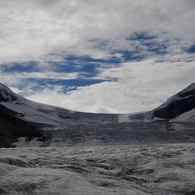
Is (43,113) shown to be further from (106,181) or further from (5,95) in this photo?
(106,181)

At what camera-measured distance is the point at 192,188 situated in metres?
4.29

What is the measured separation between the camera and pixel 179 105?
73562mm

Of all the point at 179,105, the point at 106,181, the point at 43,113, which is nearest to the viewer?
the point at 106,181

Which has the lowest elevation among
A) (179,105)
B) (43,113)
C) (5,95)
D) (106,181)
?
(106,181)

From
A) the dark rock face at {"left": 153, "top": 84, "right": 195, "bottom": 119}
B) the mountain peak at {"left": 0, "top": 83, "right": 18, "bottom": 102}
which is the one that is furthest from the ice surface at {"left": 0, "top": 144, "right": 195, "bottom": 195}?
the mountain peak at {"left": 0, "top": 83, "right": 18, "bottom": 102}

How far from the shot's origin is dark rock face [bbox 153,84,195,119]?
71312mm

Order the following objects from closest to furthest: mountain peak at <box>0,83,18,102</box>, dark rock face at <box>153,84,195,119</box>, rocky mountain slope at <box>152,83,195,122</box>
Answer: rocky mountain slope at <box>152,83,195,122</box> → dark rock face at <box>153,84,195,119</box> → mountain peak at <box>0,83,18,102</box>

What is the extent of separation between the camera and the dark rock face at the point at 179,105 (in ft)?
234

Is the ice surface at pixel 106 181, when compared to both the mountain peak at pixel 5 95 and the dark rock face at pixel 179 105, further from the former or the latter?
the mountain peak at pixel 5 95

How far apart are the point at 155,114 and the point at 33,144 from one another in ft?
207

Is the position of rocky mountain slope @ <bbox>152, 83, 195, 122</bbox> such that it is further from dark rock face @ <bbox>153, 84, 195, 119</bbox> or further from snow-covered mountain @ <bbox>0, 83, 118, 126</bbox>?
snow-covered mountain @ <bbox>0, 83, 118, 126</bbox>

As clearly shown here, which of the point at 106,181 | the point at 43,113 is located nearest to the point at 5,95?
the point at 43,113

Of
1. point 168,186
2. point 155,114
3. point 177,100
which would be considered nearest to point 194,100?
point 177,100

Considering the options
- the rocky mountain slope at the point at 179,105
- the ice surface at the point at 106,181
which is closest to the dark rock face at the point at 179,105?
the rocky mountain slope at the point at 179,105
